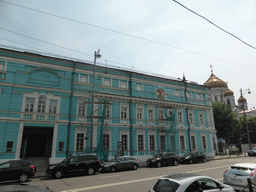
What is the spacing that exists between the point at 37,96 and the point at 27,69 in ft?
11.0

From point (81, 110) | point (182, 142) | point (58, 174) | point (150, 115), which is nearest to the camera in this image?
point (58, 174)

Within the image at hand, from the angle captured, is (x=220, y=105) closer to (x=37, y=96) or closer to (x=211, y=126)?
(x=211, y=126)

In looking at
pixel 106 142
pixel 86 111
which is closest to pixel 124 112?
pixel 106 142

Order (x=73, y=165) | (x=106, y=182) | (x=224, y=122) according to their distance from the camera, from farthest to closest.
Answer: (x=224, y=122) → (x=73, y=165) → (x=106, y=182)

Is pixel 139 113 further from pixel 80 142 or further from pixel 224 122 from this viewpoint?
pixel 224 122

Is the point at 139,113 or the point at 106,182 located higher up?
the point at 139,113

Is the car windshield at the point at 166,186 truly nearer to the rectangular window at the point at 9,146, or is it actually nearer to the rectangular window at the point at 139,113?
the rectangular window at the point at 9,146

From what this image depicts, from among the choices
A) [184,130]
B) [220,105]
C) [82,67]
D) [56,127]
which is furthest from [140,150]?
[220,105]

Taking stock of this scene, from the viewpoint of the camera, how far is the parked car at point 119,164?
53.3 ft

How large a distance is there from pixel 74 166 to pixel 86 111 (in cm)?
860

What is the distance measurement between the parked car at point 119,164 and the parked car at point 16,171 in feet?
20.5

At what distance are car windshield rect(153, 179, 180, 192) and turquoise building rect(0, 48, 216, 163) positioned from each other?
12439 mm

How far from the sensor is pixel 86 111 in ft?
72.4

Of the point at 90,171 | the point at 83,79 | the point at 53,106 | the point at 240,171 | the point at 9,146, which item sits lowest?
the point at 90,171
